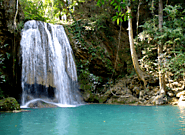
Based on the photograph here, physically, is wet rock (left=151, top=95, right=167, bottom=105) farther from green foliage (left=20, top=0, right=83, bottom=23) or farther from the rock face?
green foliage (left=20, top=0, right=83, bottom=23)

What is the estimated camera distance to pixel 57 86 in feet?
36.1

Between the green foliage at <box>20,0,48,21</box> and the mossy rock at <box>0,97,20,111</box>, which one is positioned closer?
the mossy rock at <box>0,97,20,111</box>

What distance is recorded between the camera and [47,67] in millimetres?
11180

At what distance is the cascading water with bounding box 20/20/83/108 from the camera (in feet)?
33.4

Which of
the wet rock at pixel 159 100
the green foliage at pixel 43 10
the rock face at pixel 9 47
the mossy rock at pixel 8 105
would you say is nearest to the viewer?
the mossy rock at pixel 8 105

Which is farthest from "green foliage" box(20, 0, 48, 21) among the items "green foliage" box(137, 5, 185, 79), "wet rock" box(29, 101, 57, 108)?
"green foliage" box(137, 5, 185, 79)

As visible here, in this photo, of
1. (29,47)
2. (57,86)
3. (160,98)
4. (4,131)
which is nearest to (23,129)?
(4,131)

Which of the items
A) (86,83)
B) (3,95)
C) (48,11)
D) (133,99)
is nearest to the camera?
(3,95)

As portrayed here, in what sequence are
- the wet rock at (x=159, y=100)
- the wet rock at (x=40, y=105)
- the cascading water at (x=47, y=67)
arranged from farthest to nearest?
the wet rock at (x=159, y=100), the cascading water at (x=47, y=67), the wet rock at (x=40, y=105)

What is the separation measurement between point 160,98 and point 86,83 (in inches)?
205

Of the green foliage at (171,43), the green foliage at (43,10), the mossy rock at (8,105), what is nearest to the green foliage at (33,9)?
the green foliage at (43,10)

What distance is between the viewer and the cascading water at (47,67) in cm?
1017

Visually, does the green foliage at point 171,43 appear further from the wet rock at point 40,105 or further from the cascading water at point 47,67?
the wet rock at point 40,105

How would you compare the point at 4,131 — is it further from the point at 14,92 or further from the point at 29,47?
the point at 29,47
